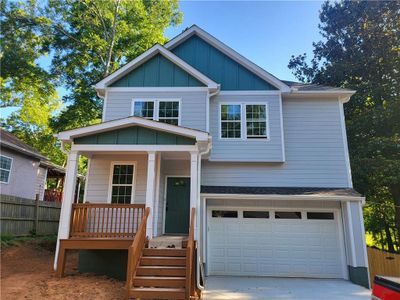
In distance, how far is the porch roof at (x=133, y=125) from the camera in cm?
825

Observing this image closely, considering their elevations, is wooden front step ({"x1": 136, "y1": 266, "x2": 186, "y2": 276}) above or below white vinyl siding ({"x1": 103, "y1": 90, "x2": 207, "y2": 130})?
below

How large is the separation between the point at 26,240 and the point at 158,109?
6964 mm

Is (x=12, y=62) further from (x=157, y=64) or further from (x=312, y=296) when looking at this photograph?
(x=312, y=296)

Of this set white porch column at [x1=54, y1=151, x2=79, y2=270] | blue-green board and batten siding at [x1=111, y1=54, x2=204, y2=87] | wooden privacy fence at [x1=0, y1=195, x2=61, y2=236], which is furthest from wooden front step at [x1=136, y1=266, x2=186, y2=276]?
wooden privacy fence at [x1=0, y1=195, x2=61, y2=236]

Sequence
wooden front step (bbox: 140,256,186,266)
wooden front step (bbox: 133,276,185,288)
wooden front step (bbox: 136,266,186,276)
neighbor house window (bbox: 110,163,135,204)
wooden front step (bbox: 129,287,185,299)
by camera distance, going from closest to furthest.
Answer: wooden front step (bbox: 129,287,185,299) → wooden front step (bbox: 133,276,185,288) → wooden front step (bbox: 136,266,186,276) → wooden front step (bbox: 140,256,186,266) → neighbor house window (bbox: 110,163,135,204)

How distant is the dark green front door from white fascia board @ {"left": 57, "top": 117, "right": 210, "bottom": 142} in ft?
8.78

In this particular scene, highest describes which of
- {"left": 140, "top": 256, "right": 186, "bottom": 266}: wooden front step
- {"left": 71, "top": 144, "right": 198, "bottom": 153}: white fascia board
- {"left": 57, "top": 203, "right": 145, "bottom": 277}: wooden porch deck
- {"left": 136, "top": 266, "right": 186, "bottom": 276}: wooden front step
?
{"left": 71, "top": 144, "right": 198, "bottom": 153}: white fascia board

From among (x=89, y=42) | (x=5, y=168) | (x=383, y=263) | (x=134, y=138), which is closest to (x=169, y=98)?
(x=134, y=138)

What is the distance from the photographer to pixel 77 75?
63.7 ft

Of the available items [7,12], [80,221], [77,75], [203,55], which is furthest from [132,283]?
[7,12]

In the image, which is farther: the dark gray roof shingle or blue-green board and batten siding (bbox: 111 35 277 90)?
blue-green board and batten siding (bbox: 111 35 277 90)

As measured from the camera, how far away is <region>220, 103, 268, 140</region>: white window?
1095 cm

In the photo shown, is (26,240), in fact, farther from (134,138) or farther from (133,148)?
(134,138)

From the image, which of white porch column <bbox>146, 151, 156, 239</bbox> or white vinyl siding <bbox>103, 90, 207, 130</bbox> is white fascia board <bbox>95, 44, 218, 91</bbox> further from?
white porch column <bbox>146, 151, 156, 239</bbox>
